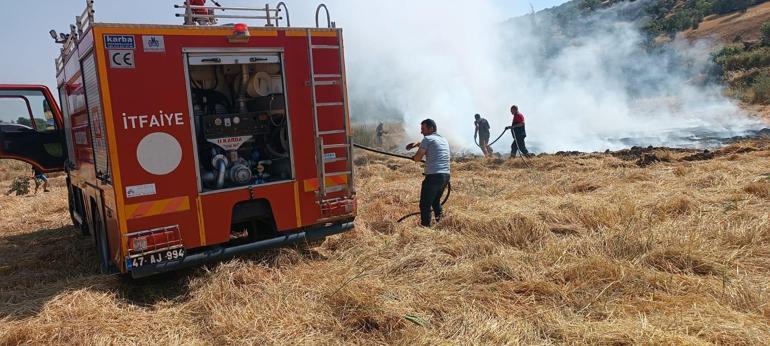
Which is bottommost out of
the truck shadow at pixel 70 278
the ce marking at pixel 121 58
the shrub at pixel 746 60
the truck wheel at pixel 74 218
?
the truck shadow at pixel 70 278

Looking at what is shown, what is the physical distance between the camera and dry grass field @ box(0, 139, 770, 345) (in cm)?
Result: 375

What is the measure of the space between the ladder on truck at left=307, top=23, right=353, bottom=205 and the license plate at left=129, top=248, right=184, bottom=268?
1460 millimetres

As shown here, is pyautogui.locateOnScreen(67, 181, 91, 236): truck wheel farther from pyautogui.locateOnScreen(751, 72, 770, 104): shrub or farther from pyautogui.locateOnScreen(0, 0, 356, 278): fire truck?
pyautogui.locateOnScreen(751, 72, 770, 104): shrub

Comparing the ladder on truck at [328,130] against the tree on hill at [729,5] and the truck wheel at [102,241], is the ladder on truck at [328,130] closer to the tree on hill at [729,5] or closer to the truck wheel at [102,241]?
the truck wheel at [102,241]

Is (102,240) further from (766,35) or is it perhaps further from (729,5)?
(729,5)

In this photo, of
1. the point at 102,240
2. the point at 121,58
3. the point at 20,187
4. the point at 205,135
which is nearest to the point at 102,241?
the point at 102,240

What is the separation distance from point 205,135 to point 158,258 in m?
1.20

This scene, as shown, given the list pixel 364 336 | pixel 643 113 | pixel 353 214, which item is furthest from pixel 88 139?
pixel 643 113

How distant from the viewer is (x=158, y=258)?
4.82 meters

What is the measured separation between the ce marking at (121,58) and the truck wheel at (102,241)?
1805 millimetres

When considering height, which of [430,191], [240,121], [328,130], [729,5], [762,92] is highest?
[729,5]

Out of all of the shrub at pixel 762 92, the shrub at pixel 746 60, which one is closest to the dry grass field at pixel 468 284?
the shrub at pixel 762 92

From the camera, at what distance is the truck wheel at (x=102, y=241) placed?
5607 millimetres

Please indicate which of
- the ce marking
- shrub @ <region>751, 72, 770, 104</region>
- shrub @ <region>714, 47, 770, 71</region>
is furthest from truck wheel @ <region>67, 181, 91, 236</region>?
shrub @ <region>714, 47, 770, 71</region>
